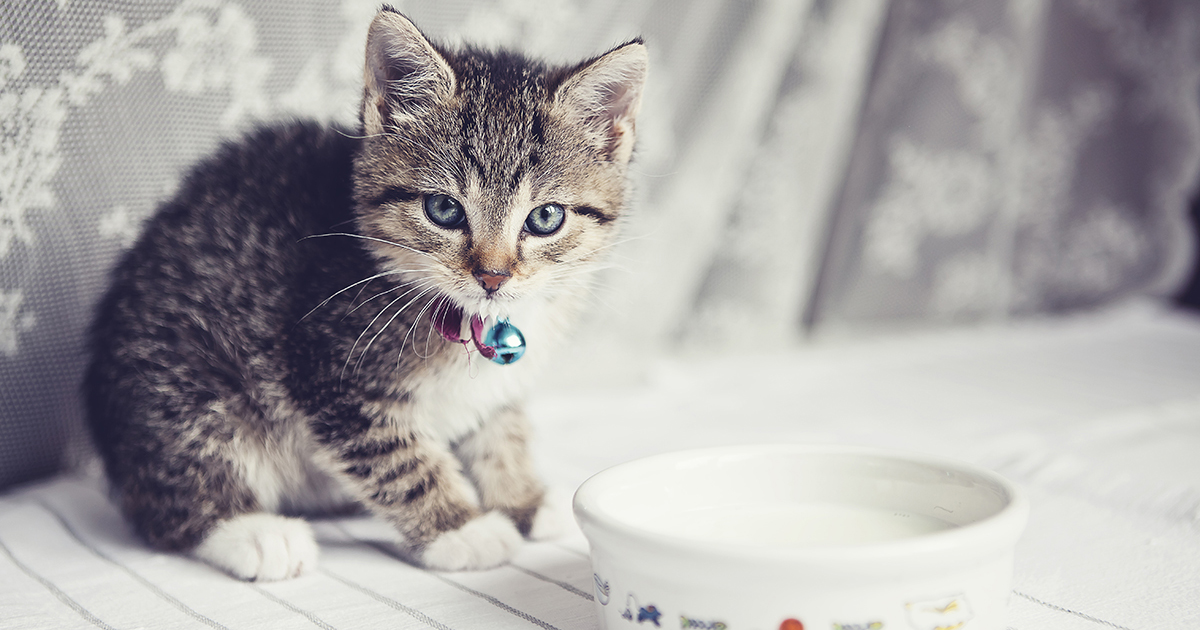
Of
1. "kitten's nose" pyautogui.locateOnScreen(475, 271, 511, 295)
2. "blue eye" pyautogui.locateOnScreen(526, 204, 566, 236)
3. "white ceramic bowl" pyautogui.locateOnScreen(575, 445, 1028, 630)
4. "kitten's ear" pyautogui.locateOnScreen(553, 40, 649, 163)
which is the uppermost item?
"kitten's ear" pyautogui.locateOnScreen(553, 40, 649, 163)

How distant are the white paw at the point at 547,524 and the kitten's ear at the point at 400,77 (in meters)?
0.43

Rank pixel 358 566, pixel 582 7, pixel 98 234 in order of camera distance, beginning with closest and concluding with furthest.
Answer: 1. pixel 358 566
2. pixel 98 234
3. pixel 582 7

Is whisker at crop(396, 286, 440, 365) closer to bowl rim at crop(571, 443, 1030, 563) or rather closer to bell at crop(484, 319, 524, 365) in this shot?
bell at crop(484, 319, 524, 365)

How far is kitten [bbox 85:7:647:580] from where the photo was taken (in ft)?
2.70

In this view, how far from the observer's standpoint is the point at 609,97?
91 centimetres

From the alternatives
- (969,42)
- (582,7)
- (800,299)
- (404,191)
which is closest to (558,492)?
(404,191)

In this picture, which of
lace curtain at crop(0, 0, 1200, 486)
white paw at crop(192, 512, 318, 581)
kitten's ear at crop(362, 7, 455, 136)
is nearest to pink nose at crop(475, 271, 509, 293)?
kitten's ear at crop(362, 7, 455, 136)

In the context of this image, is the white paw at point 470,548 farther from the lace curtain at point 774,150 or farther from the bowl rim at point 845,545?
the lace curtain at point 774,150

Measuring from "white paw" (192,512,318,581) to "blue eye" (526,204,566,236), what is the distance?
1.22 feet

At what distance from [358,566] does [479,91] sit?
0.48 m

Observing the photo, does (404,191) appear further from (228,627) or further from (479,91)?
(228,627)

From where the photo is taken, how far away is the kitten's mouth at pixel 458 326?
849 millimetres

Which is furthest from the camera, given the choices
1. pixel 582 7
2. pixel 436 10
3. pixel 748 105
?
pixel 748 105

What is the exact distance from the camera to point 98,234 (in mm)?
1080
